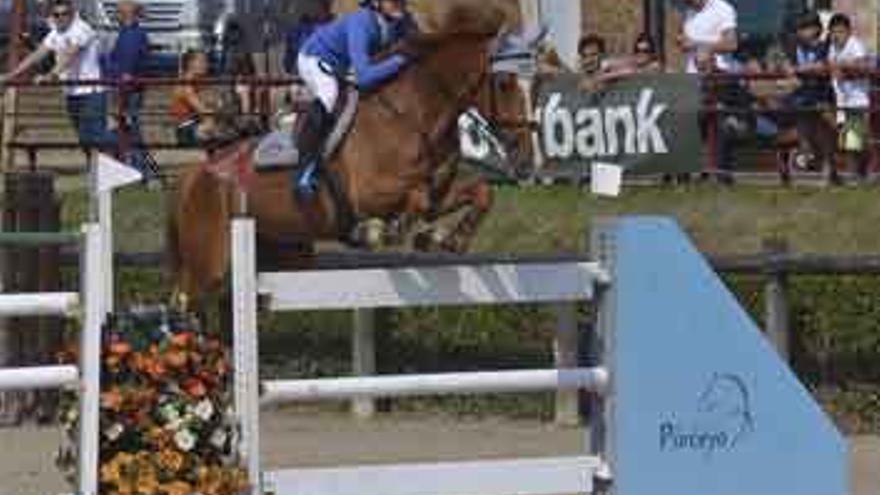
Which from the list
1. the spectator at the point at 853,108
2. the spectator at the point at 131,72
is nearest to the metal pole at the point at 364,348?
the spectator at the point at 853,108

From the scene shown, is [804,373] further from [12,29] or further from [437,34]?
[12,29]

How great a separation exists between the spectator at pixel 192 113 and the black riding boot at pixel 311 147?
21.1 feet

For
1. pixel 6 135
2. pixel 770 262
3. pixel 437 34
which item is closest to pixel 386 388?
pixel 437 34

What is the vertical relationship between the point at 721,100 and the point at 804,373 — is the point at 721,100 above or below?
above

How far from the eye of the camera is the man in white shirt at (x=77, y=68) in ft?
65.4

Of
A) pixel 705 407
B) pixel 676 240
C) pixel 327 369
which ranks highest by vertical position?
pixel 676 240

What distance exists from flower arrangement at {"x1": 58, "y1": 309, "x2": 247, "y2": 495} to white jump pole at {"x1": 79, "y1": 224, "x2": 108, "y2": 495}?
1.9 inches

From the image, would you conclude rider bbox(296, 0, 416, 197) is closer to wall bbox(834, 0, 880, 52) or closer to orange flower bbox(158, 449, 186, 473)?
orange flower bbox(158, 449, 186, 473)

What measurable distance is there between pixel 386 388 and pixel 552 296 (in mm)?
741

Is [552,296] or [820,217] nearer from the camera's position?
[552,296]

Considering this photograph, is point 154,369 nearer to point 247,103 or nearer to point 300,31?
point 247,103

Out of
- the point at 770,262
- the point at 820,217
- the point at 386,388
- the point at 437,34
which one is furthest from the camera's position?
the point at 820,217

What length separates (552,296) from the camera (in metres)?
8.73

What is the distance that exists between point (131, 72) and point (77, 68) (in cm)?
56
